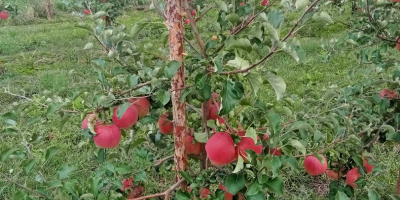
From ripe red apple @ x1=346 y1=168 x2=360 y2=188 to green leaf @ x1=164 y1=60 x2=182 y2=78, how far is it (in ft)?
3.34

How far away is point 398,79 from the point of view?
5.93 ft

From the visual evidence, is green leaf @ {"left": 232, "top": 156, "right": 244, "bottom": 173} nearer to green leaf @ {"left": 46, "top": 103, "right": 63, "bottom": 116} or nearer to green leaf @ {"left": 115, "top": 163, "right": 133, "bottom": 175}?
green leaf @ {"left": 115, "top": 163, "right": 133, "bottom": 175}

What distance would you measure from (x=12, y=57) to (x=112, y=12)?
160cm

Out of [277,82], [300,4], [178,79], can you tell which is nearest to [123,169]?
[178,79]

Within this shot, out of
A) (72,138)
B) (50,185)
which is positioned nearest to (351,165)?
(50,185)

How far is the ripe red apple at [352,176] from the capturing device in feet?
5.88

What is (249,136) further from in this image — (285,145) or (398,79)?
(398,79)

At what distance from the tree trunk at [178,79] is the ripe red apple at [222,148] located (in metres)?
0.19

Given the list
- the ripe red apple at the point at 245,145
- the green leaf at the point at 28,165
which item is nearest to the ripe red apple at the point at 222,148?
the ripe red apple at the point at 245,145

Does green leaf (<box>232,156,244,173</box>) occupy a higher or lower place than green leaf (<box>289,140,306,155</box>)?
higher

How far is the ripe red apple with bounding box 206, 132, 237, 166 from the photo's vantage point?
1119 mm

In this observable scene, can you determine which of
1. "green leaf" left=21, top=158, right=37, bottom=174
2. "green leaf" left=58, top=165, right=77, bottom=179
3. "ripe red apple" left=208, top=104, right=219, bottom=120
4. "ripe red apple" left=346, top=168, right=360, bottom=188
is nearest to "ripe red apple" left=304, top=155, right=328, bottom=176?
"ripe red apple" left=346, top=168, right=360, bottom=188

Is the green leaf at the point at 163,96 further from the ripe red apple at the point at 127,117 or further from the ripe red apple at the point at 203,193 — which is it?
the ripe red apple at the point at 203,193

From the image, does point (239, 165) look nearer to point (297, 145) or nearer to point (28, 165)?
point (297, 145)
